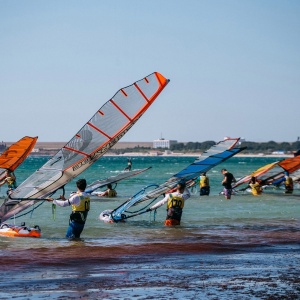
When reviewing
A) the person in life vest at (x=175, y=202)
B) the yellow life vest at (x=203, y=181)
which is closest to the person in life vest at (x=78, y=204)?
the person in life vest at (x=175, y=202)

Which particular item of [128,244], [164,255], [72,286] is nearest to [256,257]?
[164,255]

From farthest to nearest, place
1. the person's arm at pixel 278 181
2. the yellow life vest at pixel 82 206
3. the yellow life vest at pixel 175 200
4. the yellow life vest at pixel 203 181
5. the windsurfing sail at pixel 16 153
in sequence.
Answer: the person's arm at pixel 278 181 → the yellow life vest at pixel 203 181 → the windsurfing sail at pixel 16 153 → the yellow life vest at pixel 175 200 → the yellow life vest at pixel 82 206

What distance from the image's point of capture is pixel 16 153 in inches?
865

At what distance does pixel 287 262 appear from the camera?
34.7ft

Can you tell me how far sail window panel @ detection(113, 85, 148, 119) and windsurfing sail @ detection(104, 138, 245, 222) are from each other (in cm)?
293

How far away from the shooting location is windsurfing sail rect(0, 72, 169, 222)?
14.2m

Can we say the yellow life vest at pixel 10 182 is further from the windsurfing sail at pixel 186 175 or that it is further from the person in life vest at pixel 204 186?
the person in life vest at pixel 204 186

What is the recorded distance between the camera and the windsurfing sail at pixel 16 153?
69.4ft

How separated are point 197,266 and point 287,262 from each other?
131cm

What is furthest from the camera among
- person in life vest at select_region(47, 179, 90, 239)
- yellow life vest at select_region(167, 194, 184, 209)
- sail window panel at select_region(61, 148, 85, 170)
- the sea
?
yellow life vest at select_region(167, 194, 184, 209)

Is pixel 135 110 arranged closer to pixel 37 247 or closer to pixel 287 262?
pixel 37 247

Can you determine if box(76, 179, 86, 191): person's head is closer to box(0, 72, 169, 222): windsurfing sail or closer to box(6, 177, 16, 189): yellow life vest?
box(0, 72, 169, 222): windsurfing sail

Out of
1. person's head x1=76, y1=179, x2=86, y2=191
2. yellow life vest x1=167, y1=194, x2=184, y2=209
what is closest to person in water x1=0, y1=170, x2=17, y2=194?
yellow life vest x1=167, y1=194, x2=184, y2=209

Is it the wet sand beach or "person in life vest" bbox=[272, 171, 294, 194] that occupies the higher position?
"person in life vest" bbox=[272, 171, 294, 194]
